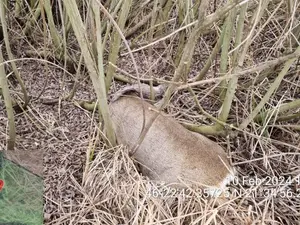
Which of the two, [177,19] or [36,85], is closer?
[36,85]

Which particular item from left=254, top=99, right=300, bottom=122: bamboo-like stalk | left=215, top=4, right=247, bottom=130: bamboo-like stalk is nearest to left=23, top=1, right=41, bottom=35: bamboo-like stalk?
left=215, top=4, right=247, bottom=130: bamboo-like stalk

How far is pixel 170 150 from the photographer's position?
51.9 inches

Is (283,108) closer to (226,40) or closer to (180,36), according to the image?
(226,40)

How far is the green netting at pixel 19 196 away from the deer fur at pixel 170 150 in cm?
33

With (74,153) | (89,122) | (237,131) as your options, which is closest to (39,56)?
(89,122)

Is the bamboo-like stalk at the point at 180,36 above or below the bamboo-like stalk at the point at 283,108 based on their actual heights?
above

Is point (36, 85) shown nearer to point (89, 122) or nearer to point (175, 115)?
point (89, 122)

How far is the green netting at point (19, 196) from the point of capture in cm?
114

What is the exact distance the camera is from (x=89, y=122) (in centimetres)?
156

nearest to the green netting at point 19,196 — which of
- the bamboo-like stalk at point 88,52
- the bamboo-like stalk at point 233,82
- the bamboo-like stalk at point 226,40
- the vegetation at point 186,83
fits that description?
the vegetation at point 186,83

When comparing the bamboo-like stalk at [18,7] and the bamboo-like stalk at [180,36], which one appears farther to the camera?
the bamboo-like stalk at [18,7]

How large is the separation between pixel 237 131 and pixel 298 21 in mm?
513

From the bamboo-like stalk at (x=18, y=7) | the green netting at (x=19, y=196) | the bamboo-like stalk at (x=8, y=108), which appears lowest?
the green netting at (x=19, y=196)

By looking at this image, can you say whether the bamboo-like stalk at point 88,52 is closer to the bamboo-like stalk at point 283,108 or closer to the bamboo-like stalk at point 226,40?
the bamboo-like stalk at point 226,40
